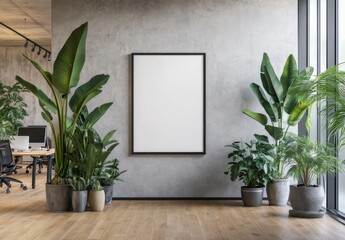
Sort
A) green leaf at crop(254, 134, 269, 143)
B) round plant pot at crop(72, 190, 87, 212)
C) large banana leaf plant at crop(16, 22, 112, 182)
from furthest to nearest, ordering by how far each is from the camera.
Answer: green leaf at crop(254, 134, 269, 143) → round plant pot at crop(72, 190, 87, 212) → large banana leaf plant at crop(16, 22, 112, 182)

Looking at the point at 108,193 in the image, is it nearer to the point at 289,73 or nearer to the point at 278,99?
the point at 278,99

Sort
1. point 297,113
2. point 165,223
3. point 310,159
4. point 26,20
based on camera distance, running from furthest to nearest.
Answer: point 26,20
point 297,113
point 310,159
point 165,223

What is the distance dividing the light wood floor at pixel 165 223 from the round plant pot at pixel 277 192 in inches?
5.9

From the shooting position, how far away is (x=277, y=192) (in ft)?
22.6

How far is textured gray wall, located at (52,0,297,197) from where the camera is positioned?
24.6ft

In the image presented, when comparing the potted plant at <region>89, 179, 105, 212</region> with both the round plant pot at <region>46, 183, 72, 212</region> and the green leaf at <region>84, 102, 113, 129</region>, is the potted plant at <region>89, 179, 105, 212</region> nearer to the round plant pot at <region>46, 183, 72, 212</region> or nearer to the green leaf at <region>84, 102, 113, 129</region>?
the round plant pot at <region>46, 183, 72, 212</region>

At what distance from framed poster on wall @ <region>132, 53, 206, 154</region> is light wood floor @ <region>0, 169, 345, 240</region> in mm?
798

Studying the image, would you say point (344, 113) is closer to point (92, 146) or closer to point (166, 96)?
point (92, 146)

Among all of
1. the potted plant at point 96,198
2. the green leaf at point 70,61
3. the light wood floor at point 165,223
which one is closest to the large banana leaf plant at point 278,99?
the light wood floor at point 165,223

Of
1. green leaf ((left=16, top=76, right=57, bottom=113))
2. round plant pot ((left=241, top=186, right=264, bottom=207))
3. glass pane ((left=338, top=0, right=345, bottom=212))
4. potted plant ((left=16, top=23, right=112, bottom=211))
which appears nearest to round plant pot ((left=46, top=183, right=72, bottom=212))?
potted plant ((left=16, top=23, right=112, bottom=211))

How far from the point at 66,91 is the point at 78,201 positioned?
1314mm

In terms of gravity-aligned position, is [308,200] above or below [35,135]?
below

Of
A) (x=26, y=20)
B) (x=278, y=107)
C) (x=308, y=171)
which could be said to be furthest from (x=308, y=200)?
(x=26, y=20)

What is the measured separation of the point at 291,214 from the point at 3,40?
9.44m
